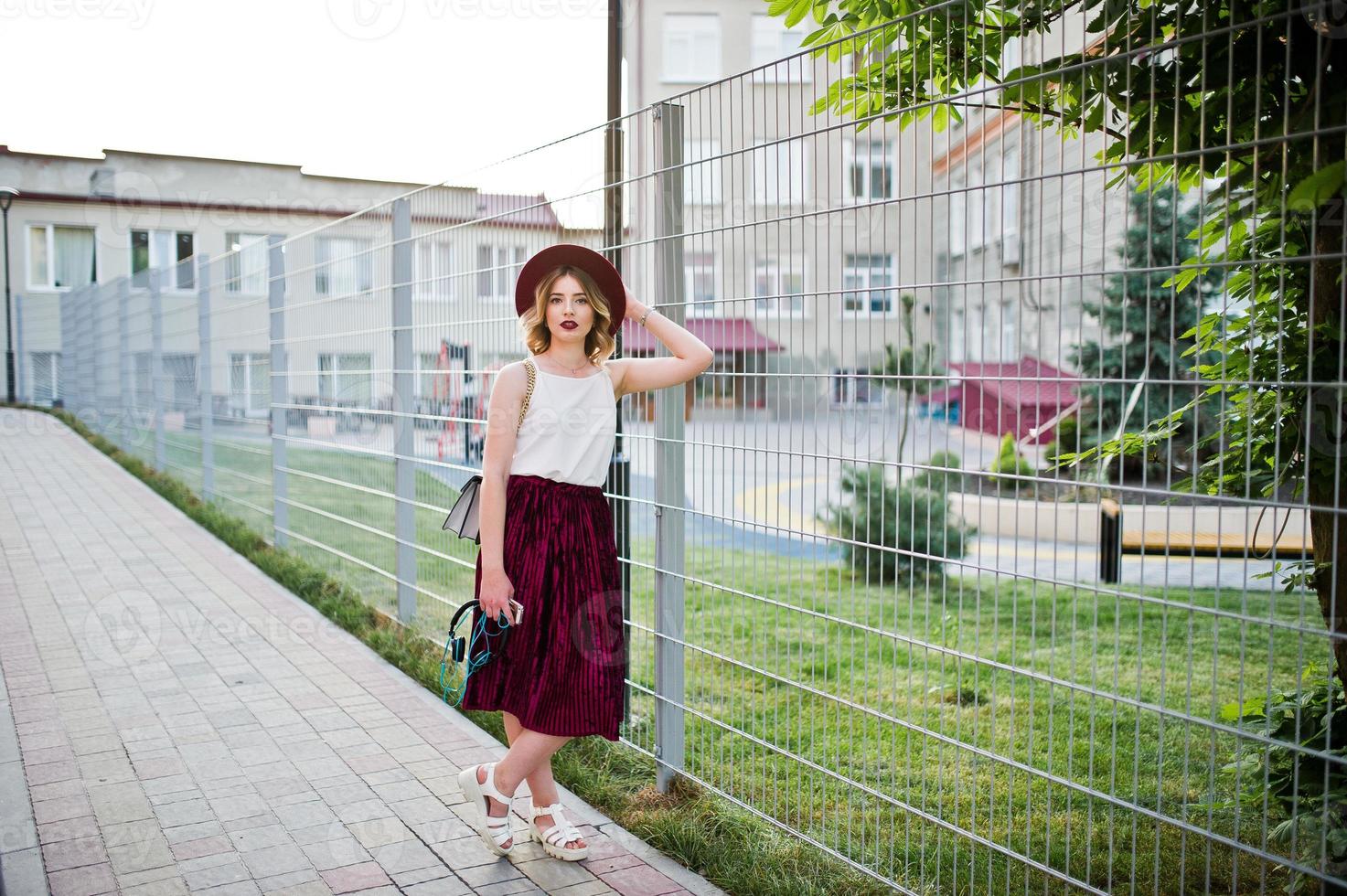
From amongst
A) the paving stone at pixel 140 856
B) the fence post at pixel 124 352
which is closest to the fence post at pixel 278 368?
the paving stone at pixel 140 856

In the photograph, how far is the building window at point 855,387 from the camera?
325 cm

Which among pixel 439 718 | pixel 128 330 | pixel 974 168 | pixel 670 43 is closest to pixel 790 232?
pixel 974 168

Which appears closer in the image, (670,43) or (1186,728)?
(1186,728)

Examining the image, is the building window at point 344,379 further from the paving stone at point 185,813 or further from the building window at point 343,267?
the paving stone at point 185,813

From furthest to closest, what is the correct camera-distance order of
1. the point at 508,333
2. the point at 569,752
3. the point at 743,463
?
the point at 508,333 < the point at 569,752 < the point at 743,463

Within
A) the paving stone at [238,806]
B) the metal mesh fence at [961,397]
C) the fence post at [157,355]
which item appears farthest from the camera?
the fence post at [157,355]

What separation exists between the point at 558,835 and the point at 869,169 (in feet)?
7.48

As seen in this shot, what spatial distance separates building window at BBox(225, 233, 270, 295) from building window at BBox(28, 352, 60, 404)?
22.9 metres

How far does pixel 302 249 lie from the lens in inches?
326

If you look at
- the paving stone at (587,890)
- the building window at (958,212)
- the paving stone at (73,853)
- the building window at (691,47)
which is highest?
the building window at (691,47)

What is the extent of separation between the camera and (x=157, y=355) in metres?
14.4

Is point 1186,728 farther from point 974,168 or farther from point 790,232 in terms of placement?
point 790,232

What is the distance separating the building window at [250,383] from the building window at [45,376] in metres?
22.6

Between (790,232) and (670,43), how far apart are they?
103 feet
